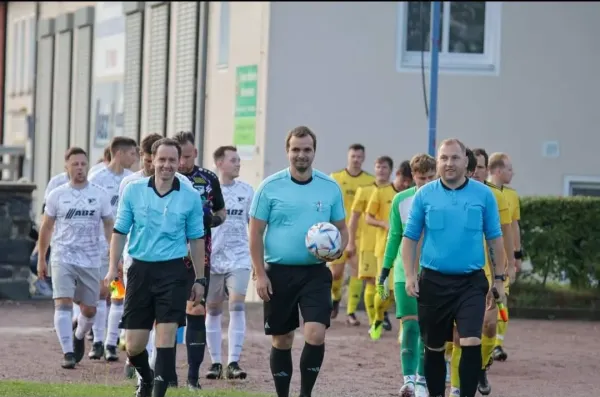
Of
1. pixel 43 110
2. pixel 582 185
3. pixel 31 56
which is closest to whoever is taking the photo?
pixel 582 185

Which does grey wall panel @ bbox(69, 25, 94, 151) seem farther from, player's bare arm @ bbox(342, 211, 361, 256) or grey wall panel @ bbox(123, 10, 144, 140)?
player's bare arm @ bbox(342, 211, 361, 256)

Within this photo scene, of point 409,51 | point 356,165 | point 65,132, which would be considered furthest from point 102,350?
point 65,132

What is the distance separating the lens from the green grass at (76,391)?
1134 centimetres

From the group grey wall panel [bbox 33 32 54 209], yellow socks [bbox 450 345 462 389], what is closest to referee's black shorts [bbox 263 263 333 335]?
yellow socks [bbox 450 345 462 389]

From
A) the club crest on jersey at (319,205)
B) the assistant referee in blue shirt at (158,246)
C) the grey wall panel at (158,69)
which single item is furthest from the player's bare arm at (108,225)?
the grey wall panel at (158,69)

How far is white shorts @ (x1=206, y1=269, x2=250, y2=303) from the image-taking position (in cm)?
1397

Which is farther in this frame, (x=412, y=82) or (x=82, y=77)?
(x=82, y=77)

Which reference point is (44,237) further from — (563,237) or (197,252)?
(563,237)

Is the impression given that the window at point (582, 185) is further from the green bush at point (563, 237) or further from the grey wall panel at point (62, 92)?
the grey wall panel at point (62, 92)

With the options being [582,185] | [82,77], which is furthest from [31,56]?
[582,185]

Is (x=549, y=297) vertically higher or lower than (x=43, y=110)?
lower

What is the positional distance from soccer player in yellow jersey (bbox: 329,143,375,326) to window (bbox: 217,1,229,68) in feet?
23.1

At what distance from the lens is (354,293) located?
774 inches

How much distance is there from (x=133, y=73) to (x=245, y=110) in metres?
7.13
